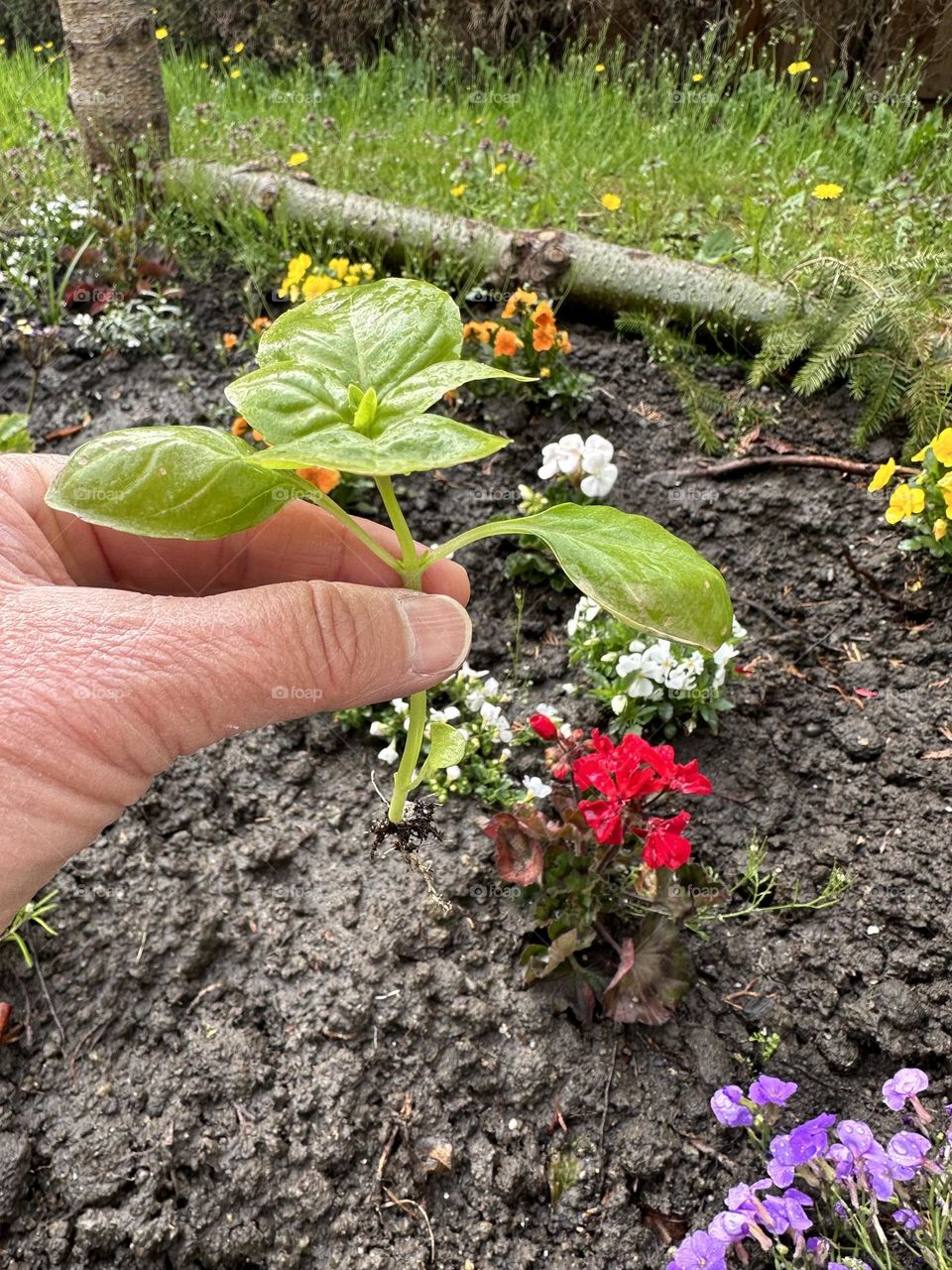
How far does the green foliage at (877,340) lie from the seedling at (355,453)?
1648 mm

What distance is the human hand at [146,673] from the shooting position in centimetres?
106

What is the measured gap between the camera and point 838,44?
4.44 m

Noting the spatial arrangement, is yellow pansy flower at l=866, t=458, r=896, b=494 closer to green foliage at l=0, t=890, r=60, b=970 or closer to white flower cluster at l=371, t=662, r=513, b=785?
white flower cluster at l=371, t=662, r=513, b=785

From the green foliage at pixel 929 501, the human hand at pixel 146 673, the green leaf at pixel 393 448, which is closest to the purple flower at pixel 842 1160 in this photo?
the human hand at pixel 146 673

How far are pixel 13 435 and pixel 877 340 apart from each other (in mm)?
2292

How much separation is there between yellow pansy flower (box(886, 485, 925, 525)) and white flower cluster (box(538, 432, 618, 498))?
636mm

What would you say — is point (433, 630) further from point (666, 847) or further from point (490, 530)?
point (666, 847)

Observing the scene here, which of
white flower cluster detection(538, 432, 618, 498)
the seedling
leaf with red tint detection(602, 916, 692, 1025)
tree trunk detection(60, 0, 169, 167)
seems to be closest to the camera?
the seedling

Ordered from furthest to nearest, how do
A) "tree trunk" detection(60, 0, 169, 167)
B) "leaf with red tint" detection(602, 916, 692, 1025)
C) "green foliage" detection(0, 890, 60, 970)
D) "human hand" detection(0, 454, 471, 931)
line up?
"tree trunk" detection(60, 0, 169, 167) → "green foliage" detection(0, 890, 60, 970) → "leaf with red tint" detection(602, 916, 692, 1025) → "human hand" detection(0, 454, 471, 931)

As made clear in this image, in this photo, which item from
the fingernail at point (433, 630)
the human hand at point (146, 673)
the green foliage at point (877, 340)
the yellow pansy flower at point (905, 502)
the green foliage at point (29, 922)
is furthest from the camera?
the green foliage at point (877, 340)

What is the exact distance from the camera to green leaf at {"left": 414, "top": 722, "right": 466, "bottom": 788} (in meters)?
1.27

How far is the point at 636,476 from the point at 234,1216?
1.93 meters

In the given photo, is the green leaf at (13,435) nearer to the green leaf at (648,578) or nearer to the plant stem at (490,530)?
the plant stem at (490,530)

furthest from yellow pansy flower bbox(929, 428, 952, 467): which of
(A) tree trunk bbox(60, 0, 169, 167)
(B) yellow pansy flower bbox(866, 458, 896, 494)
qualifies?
(A) tree trunk bbox(60, 0, 169, 167)
